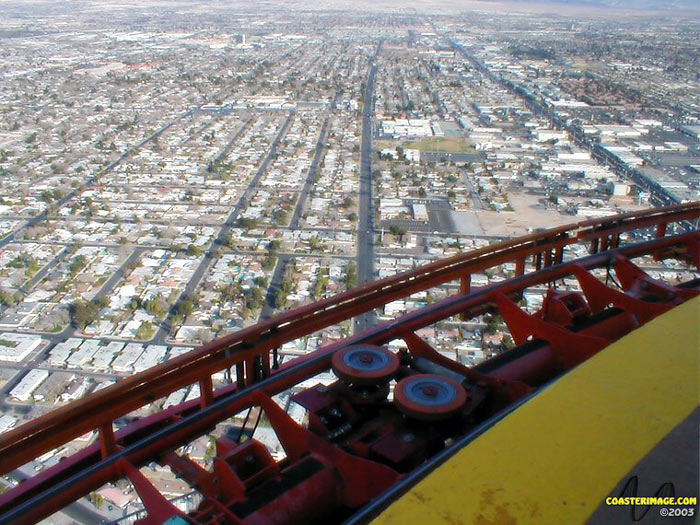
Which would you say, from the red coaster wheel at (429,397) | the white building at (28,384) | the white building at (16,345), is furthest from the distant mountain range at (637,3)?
the red coaster wheel at (429,397)

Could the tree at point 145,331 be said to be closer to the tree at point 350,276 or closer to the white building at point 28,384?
the white building at point 28,384

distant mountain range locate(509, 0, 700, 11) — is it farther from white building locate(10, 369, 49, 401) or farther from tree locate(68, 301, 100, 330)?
white building locate(10, 369, 49, 401)

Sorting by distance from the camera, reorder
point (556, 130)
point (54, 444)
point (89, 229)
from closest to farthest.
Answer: point (54, 444) < point (89, 229) < point (556, 130)

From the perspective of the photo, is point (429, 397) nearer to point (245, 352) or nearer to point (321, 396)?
point (321, 396)

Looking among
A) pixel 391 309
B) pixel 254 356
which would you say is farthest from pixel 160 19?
pixel 254 356

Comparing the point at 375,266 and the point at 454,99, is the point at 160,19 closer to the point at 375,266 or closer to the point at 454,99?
the point at 454,99

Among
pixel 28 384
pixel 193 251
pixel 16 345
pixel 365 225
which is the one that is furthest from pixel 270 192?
pixel 28 384
